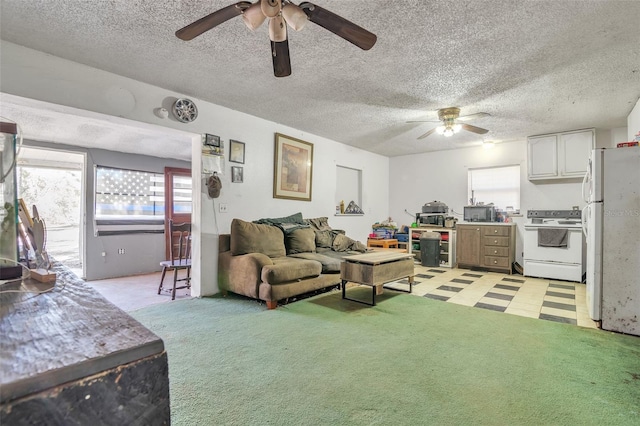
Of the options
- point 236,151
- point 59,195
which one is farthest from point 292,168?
point 59,195

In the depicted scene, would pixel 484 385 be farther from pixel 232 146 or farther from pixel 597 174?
pixel 232 146

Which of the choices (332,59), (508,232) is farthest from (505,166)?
(332,59)

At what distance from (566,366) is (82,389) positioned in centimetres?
279

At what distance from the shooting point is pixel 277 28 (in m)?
1.91

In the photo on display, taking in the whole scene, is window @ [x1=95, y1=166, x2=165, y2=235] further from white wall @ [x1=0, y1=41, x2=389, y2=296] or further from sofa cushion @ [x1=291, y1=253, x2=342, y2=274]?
sofa cushion @ [x1=291, y1=253, x2=342, y2=274]

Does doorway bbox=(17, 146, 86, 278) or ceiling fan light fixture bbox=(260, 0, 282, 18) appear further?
doorway bbox=(17, 146, 86, 278)

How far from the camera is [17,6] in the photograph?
2168 mm

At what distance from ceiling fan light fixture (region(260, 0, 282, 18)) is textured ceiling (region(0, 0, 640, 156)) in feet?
1.61

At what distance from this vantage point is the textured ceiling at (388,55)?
7.25ft

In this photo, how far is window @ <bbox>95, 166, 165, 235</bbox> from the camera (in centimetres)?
545

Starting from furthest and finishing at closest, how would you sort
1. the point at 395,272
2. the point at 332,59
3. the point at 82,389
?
the point at 395,272, the point at 332,59, the point at 82,389

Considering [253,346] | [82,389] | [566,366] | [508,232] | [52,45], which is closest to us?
[82,389]

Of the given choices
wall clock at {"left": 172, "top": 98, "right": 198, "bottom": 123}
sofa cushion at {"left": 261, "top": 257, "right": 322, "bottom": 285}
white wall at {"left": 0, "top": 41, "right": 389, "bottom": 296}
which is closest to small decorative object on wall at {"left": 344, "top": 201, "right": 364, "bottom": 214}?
white wall at {"left": 0, "top": 41, "right": 389, "bottom": 296}

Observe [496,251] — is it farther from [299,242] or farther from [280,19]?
[280,19]
